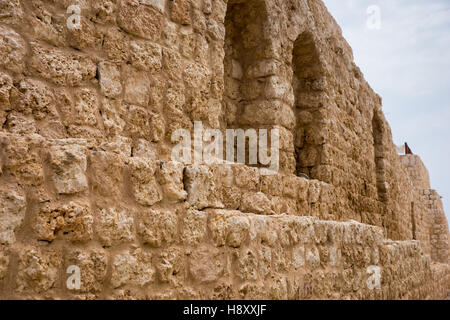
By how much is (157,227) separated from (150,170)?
0.92 ft

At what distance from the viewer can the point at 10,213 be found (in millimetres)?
1655

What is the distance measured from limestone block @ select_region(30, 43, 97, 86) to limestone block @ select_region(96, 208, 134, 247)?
87cm

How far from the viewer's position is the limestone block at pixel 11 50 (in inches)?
85.0

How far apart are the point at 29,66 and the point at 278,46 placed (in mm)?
3341

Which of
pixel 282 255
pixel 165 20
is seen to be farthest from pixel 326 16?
pixel 282 255

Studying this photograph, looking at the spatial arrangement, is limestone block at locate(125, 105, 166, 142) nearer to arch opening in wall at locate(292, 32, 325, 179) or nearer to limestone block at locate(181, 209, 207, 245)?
limestone block at locate(181, 209, 207, 245)

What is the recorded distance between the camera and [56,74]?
7.84 feet

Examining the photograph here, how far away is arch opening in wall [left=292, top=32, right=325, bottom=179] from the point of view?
239 inches

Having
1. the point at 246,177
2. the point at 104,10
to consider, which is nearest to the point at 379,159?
the point at 246,177

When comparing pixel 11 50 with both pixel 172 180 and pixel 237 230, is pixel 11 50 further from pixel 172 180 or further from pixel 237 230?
pixel 237 230

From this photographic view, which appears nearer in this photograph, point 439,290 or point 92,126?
point 92,126

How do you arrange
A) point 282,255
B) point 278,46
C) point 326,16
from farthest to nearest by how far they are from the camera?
point 326,16
point 278,46
point 282,255
